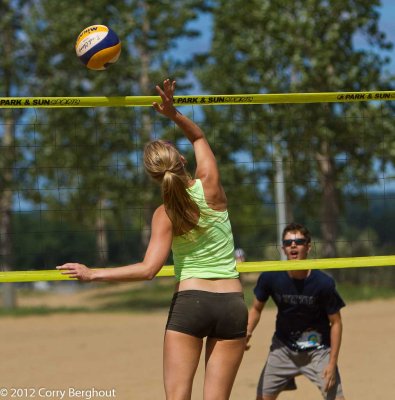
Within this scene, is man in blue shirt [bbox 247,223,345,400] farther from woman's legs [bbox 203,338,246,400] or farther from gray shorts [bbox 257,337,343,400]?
woman's legs [bbox 203,338,246,400]

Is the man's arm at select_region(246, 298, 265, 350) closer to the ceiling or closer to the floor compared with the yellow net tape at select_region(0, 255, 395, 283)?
closer to the floor

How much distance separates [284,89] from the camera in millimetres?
21109

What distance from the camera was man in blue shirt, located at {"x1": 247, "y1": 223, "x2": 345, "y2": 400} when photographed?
5.73 metres

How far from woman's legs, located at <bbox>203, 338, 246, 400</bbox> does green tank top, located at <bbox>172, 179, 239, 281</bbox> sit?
1.04 feet

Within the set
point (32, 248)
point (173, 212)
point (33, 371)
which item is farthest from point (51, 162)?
point (173, 212)

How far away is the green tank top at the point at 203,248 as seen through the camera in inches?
159

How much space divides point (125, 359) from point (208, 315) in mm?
7267

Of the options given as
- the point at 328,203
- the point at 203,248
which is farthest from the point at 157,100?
the point at 328,203

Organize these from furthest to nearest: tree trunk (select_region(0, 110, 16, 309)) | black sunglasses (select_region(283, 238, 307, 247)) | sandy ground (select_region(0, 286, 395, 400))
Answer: tree trunk (select_region(0, 110, 16, 309)), sandy ground (select_region(0, 286, 395, 400)), black sunglasses (select_region(283, 238, 307, 247))

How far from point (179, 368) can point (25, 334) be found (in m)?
11.6

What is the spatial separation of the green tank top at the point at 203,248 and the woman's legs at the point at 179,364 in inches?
11.5

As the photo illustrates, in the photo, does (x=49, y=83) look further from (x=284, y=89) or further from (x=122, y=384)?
(x=122, y=384)

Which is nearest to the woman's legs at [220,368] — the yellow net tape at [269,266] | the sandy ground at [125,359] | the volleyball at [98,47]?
the yellow net tape at [269,266]

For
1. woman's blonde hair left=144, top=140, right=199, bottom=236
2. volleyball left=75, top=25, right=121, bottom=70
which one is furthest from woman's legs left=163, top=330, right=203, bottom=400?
volleyball left=75, top=25, right=121, bottom=70
